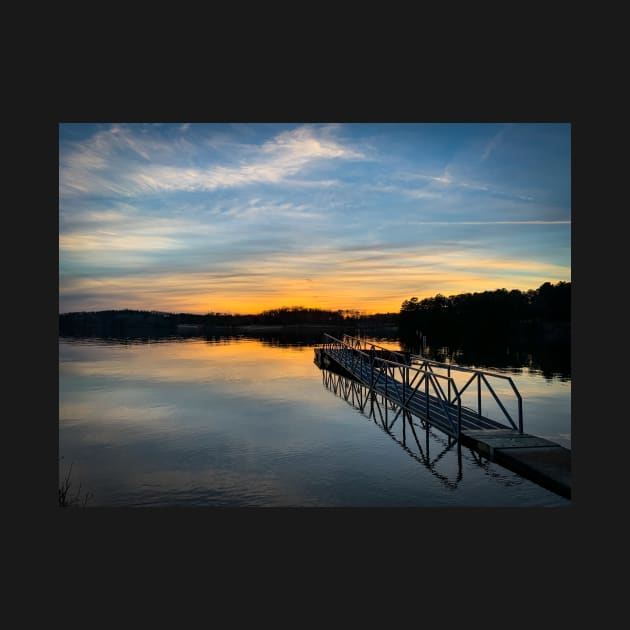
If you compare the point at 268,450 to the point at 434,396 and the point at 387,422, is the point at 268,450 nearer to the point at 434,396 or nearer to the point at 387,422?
the point at 387,422

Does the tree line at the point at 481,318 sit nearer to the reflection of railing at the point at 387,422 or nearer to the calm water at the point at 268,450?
the reflection of railing at the point at 387,422

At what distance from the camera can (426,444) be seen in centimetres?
995

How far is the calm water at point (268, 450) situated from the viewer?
7254 mm

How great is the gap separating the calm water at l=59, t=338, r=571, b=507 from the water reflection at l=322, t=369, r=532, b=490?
4cm

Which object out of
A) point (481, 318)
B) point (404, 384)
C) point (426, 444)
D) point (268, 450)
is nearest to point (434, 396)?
point (404, 384)

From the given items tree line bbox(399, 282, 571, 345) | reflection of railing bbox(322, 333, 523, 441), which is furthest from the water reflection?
tree line bbox(399, 282, 571, 345)

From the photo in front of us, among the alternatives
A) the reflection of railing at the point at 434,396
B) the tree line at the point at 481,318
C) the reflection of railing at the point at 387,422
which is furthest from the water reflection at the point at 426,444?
the tree line at the point at 481,318

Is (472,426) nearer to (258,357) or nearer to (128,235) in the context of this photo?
(128,235)

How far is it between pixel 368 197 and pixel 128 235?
5.09 metres

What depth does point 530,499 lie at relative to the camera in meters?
6.45

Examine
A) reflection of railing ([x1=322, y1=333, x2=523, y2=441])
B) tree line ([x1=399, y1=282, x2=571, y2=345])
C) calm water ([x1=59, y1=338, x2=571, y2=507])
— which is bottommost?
calm water ([x1=59, y1=338, x2=571, y2=507])

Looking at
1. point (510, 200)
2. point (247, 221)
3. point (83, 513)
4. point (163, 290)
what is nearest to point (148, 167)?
point (247, 221)

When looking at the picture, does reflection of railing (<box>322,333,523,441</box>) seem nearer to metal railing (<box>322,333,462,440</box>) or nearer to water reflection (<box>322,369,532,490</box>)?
metal railing (<box>322,333,462,440</box>)

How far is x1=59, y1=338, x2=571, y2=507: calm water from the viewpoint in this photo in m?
7.25
